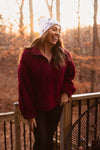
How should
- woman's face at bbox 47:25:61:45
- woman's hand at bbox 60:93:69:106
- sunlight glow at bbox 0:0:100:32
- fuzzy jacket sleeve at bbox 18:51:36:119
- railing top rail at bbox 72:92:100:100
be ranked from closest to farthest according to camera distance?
1. fuzzy jacket sleeve at bbox 18:51:36:119
2. woman's face at bbox 47:25:61:45
3. woman's hand at bbox 60:93:69:106
4. railing top rail at bbox 72:92:100:100
5. sunlight glow at bbox 0:0:100:32

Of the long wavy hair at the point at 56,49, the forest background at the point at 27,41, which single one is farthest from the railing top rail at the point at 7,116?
the forest background at the point at 27,41

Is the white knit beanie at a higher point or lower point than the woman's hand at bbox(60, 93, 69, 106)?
higher

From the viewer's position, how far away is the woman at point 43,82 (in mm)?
1432

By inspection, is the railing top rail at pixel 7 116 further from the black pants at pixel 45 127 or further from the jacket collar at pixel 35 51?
the jacket collar at pixel 35 51

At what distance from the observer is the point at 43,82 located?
58.2 inches

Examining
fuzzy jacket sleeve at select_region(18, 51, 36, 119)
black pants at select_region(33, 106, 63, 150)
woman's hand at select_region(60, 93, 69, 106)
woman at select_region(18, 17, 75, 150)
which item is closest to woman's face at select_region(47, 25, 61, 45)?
woman at select_region(18, 17, 75, 150)

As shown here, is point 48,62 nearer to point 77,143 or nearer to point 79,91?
point 77,143

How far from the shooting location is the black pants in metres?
1.56

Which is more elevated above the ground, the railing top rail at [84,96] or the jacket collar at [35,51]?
the jacket collar at [35,51]

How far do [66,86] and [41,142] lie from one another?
0.64 meters

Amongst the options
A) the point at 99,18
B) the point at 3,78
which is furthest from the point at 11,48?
the point at 99,18

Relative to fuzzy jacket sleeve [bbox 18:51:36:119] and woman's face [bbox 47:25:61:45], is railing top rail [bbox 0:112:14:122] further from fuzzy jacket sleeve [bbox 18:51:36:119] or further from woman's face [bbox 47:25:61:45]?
woman's face [bbox 47:25:61:45]

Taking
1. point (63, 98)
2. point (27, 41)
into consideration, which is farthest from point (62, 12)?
point (63, 98)

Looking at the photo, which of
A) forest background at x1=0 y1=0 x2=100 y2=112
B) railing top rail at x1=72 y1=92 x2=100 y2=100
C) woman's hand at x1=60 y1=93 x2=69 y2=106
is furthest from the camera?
forest background at x1=0 y1=0 x2=100 y2=112
